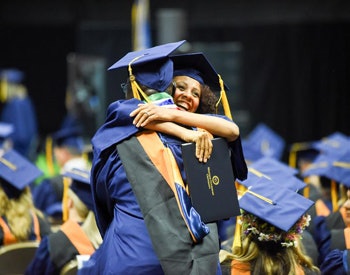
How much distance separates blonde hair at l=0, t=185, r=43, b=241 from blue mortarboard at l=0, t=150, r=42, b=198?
0.05m

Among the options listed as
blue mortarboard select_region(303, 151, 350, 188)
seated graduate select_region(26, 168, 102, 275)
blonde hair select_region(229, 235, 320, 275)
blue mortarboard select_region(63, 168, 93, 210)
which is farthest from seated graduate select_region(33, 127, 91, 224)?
blonde hair select_region(229, 235, 320, 275)

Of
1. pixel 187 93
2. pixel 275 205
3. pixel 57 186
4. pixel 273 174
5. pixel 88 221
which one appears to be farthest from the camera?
pixel 57 186

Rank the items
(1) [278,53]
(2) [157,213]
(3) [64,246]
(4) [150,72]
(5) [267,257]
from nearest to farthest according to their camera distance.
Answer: (2) [157,213] < (4) [150,72] < (5) [267,257] < (3) [64,246] < (1) [278,53]

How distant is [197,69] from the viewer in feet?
14.4

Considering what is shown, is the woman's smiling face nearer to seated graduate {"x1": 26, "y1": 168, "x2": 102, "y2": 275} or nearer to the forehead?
the forehead

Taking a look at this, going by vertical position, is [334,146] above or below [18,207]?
below

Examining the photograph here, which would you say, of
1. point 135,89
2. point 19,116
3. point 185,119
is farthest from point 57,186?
point 19,116

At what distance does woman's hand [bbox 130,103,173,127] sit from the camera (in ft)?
12.6

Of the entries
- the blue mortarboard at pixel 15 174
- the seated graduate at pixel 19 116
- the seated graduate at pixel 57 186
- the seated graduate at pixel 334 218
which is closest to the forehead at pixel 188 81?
the seated graduate at pixel 334 218

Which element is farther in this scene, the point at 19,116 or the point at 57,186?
the point at 19,116

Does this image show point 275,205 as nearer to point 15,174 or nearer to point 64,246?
point 64,246

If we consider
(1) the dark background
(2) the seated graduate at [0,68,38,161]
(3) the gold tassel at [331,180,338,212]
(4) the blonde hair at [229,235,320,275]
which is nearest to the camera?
(4) the blonde hair at [229,235,320,275]

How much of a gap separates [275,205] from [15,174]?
2357mm

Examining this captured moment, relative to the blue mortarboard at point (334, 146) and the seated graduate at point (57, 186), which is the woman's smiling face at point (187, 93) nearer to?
the seated graduate at point (57, 186)
